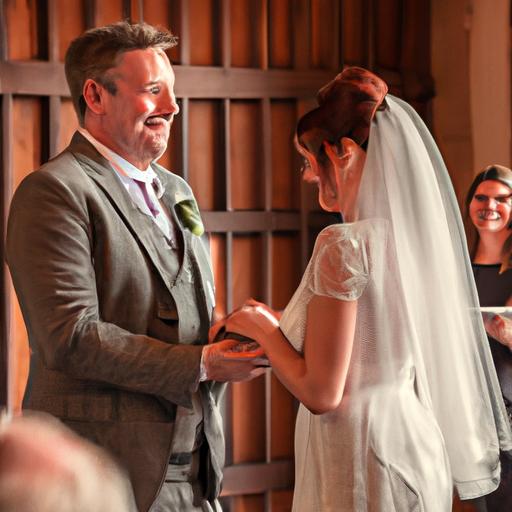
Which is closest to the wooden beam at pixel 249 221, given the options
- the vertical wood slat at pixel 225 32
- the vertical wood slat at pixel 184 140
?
the vertical wood slat at pixel 184 140

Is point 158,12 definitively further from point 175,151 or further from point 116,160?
point 116,160

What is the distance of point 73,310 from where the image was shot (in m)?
2.18

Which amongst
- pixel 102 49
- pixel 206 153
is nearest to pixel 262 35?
pixel 206 153

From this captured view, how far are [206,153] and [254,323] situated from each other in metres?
1.88

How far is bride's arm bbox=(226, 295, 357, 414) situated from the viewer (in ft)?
6.93

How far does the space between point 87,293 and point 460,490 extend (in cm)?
102

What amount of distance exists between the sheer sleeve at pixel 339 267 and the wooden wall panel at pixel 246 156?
1960 millimetres

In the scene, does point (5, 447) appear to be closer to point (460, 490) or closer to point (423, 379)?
point (423, 379)

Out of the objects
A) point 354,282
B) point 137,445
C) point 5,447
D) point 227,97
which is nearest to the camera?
point 5,447

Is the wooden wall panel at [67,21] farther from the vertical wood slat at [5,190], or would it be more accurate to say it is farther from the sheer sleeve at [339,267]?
the sheer sleeve at [339,267]

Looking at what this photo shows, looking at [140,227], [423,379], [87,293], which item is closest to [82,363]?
[87,293]

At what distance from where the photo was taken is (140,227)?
2309 millimetres

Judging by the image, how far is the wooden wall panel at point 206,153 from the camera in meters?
4.02

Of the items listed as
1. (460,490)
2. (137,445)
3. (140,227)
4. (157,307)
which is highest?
(140,227)
